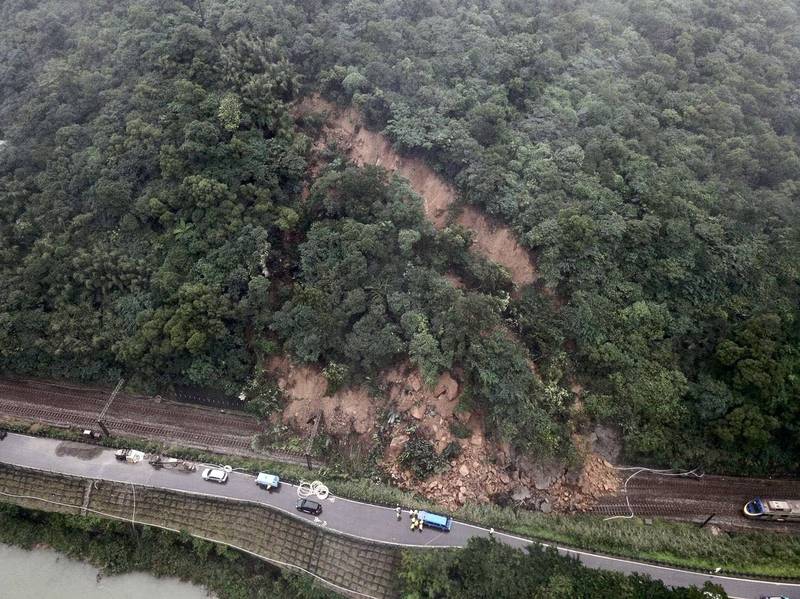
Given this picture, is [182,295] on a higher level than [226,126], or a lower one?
lower

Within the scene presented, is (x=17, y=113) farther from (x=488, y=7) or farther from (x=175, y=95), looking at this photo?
(x=488, y=7)

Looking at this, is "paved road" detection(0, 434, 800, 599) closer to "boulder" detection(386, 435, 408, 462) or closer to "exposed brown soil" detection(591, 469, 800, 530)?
"boulder" detection(386, 435, 408, 462)

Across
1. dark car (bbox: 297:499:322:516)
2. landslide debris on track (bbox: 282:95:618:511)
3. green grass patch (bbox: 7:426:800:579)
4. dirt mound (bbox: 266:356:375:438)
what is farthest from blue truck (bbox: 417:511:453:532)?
dirt mound (bbox: 266:356:375:438)

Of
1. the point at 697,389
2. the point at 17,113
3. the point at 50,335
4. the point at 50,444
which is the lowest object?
the point at 50,444

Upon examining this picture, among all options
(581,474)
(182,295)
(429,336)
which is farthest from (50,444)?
(581,474)

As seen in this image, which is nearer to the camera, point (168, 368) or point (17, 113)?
point (168, 368)

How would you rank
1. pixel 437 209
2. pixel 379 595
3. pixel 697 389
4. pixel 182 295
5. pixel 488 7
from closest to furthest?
1. pixel 379 595
2. pixel 697 389
3. pixel 182 295
4. pixel 437 209
5. pixel 488 7

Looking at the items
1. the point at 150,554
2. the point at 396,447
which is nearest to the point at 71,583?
the point at 150,554

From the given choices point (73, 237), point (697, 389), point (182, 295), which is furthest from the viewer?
point (73, 237)
